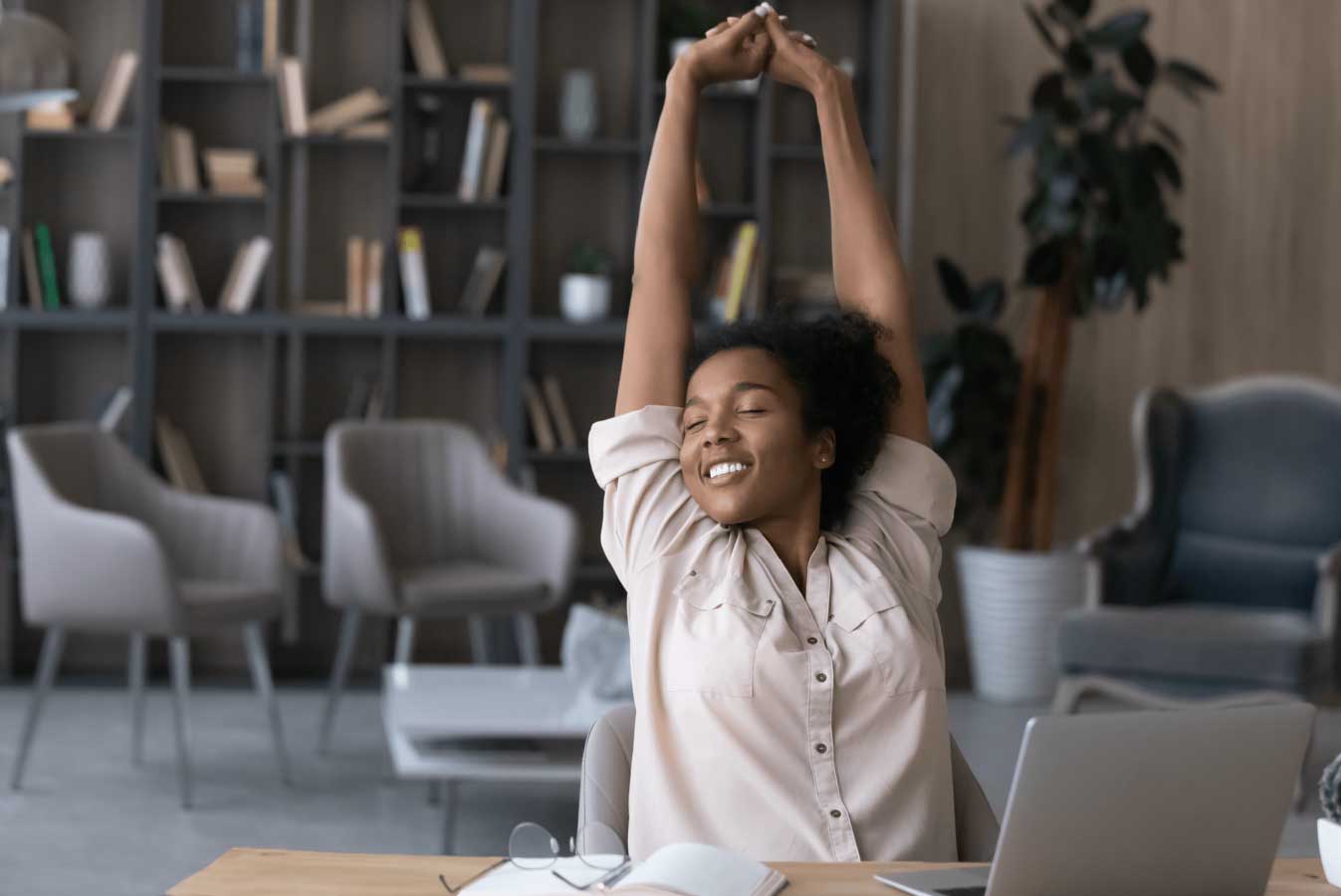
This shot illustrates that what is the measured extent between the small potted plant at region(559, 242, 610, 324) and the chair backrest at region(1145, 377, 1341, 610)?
183cm

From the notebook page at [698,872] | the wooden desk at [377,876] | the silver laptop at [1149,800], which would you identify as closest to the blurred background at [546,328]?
the wooden desk at [377,876]

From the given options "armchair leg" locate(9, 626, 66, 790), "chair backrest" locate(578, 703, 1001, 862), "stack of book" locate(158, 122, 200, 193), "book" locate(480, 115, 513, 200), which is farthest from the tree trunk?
"chair backrest" locate(578, 703, 1001, 862)

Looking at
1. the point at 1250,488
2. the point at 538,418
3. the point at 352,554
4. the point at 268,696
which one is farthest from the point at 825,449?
the point at 538,418

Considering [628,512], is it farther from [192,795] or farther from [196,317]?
[196,317]

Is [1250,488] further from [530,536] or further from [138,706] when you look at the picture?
[138,706]

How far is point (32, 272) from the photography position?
5180 millimetres

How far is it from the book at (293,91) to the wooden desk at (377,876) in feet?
13.9

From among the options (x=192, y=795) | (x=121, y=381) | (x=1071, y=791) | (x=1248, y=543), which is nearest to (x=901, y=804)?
(x=1071, y=791)

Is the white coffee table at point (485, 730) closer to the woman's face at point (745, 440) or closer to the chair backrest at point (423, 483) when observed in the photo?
the chair backrest at point (423, 483)

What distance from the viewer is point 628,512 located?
166 cm

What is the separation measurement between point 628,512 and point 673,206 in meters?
0.35

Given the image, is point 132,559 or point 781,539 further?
point 132,559

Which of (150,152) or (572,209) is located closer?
(150,152)

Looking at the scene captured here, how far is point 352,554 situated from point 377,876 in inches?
127
